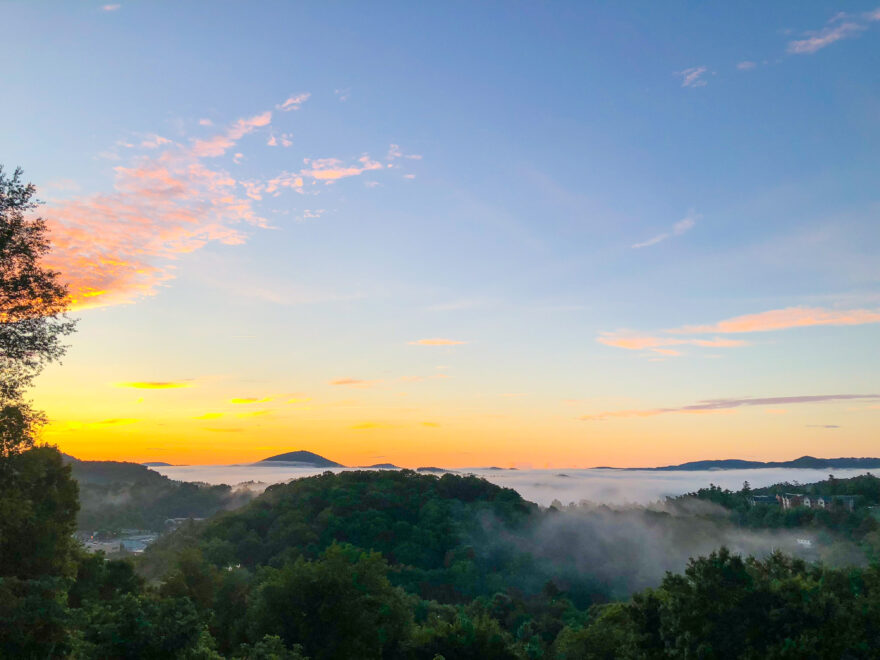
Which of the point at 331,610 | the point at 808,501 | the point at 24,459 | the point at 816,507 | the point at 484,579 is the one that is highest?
the point at 24,459

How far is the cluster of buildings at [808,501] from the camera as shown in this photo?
153325mm

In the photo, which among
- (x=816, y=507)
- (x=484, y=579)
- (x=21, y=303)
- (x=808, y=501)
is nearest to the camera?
(x=21, y=303)

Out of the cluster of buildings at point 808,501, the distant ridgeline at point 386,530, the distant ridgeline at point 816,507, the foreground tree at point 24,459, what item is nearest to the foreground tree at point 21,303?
the foreground tree at point 24,459

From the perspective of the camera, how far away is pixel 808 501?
175250 millimetres

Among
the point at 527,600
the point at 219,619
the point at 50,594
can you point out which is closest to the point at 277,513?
the point at 527,600

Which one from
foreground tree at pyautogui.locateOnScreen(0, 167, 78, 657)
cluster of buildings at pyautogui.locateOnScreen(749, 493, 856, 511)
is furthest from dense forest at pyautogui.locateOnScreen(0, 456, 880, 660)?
cluster of buildings at pyautogui.locateOnScreen(749, 493, 856, 511)

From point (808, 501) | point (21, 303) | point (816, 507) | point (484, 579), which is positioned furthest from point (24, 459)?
point (808, 501)

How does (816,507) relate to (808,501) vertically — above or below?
above

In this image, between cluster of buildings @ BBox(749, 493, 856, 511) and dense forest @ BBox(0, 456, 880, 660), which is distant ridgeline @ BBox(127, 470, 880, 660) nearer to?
dense forest @ BBox(0, 456, 880, 660)

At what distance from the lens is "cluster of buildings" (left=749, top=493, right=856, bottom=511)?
6036 inches

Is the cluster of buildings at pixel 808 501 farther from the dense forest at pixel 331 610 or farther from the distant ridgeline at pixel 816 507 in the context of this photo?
the dense forest at pixel 331 610

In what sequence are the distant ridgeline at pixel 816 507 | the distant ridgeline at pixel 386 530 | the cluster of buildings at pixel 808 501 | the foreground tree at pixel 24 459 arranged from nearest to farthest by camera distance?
the foreground tree at pixel 24 459, the distant ridgeline at pixel 386 530, the distant ridgeline at pixel 816 507, the cluster of buildings at pixel 808 501

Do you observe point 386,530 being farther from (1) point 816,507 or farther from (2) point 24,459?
(1) point 816,507

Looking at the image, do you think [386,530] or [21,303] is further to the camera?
[386,530]
